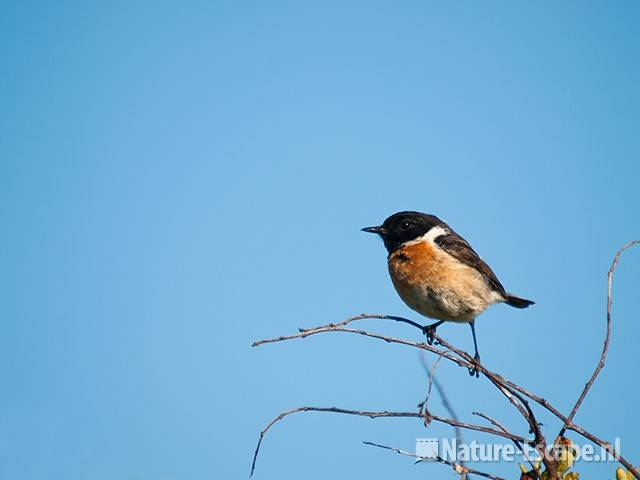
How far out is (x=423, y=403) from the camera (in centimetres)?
324

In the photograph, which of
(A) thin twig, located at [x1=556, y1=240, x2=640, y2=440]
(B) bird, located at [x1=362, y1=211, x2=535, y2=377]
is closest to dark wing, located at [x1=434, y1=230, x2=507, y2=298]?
(B) bird, located at [x1=362, y1=211, x2=535, y2=377]

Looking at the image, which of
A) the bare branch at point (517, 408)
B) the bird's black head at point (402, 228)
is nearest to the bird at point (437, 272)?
the bird's black head at point (402, 228)

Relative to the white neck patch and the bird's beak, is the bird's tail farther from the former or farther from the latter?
the bird's beak

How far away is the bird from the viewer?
6.56 m

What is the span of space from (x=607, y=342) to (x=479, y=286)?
3.66m

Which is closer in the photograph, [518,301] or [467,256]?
[467,256]

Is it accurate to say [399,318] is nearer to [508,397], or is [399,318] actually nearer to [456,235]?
[508,397]

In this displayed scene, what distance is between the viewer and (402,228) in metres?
7.38

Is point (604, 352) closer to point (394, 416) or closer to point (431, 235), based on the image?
point (394, 416)

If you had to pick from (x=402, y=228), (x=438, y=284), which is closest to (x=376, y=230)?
(x=402, y=228)

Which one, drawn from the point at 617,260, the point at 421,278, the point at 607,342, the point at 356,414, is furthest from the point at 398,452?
the point at 421,278

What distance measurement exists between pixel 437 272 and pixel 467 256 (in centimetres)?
62

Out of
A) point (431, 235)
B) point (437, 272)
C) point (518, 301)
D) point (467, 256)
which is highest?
point (431, 235)

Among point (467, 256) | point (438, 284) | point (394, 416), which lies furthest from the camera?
point (467, 256)
